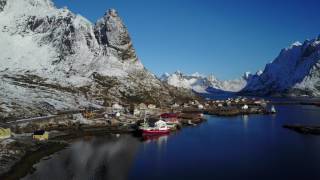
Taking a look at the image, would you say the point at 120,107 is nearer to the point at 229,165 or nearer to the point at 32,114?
the point at 32,114

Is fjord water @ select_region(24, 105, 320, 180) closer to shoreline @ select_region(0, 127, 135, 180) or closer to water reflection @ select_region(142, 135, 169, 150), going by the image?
water reflection @ select_region(142, 135, 169, 150)

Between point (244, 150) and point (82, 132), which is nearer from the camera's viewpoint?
point (244, 150)

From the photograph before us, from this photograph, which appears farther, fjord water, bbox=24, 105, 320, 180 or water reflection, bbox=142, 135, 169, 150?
water reflection, bbox=142, 135, 169, 150

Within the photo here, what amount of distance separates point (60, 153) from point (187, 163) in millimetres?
29921

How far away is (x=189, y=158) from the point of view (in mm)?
92125

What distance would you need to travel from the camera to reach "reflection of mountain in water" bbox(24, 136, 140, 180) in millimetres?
76062

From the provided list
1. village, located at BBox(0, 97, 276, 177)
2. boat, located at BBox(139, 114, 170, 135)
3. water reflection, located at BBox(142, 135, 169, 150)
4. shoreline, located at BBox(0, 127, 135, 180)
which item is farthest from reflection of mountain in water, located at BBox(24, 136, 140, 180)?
boat, located at BBox(139, 114, 170, 135)

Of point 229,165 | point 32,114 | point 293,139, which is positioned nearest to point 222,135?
point 293,139

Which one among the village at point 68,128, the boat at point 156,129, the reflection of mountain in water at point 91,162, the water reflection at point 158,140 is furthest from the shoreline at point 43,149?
the water reflection at point 158,140

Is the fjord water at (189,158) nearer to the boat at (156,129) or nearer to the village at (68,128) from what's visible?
the boat at (156,129)

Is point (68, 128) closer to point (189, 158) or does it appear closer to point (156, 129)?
point (156, 129)

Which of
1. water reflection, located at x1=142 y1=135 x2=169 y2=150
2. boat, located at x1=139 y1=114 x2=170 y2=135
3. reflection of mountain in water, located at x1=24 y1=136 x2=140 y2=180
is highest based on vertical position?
boat, located at x1=139 y1=114 x2=170 y2=135

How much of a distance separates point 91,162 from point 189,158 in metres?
21.6

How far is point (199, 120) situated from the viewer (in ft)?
570
